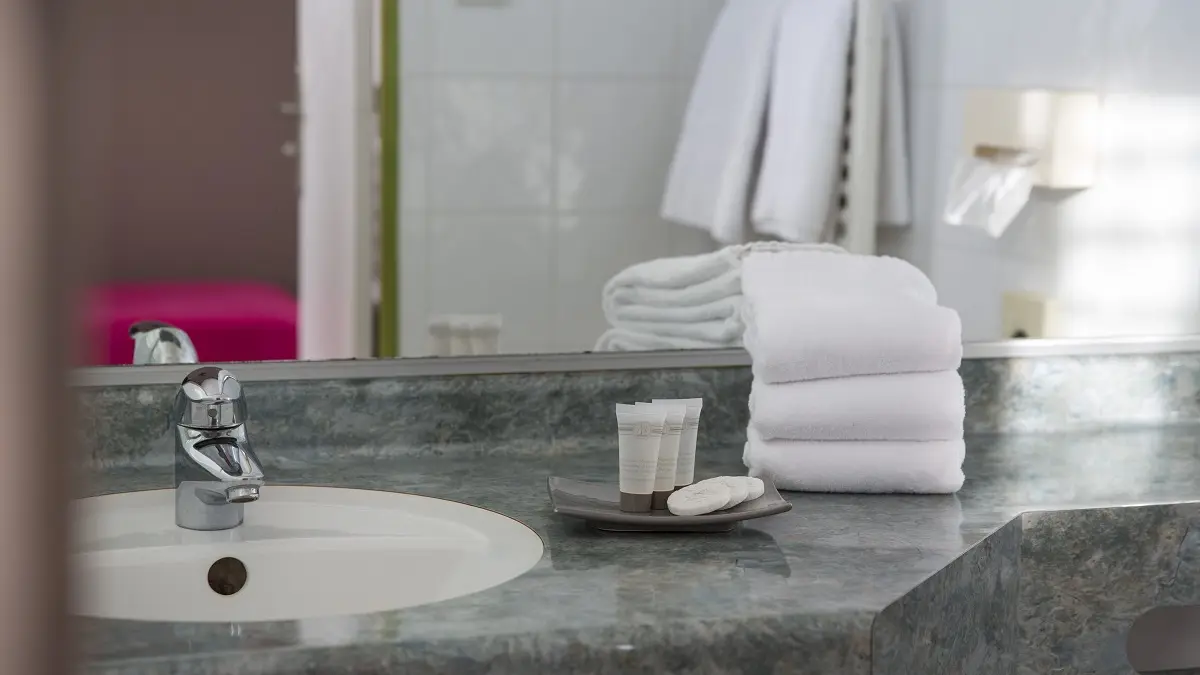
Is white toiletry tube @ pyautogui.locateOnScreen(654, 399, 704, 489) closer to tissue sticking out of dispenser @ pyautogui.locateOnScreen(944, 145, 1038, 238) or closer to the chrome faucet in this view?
the chrome faucet

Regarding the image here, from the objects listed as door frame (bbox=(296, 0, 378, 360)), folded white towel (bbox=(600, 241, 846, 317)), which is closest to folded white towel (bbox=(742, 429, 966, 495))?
folded white towel (bbox=(600, 241, 846, 317))

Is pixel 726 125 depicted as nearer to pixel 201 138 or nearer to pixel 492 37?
pixel 492 37

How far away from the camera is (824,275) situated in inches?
48.4

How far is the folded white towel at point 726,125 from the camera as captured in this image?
1311 millimetres

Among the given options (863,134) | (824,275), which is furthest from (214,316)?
(863,134)

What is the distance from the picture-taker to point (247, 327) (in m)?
1.22

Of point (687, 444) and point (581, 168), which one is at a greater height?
point (581, 168)

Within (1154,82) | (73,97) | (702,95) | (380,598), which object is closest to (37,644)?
(73,97)

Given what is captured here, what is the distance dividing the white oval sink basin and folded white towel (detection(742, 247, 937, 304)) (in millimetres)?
351

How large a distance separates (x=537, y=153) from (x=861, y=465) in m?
0.46

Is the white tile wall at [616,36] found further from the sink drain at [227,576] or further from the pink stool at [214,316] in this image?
the sink drain at [227,576]

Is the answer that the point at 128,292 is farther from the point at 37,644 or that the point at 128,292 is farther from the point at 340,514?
the point at 37,644

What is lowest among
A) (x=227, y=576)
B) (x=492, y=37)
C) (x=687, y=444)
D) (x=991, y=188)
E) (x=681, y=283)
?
(x=227, y=576)

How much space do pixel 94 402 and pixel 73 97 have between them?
1187 mm
